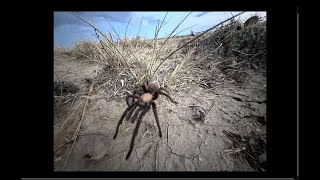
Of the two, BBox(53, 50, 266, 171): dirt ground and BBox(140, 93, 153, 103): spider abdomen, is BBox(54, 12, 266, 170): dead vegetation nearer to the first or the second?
BBox(53, 50, 266, 171): dirt ground

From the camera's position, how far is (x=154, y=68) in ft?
6.57

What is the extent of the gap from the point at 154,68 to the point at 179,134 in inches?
28.3

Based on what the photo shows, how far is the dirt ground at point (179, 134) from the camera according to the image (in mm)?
1340

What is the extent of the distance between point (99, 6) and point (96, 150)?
928 mm

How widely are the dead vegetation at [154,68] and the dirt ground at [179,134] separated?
20 millimetres

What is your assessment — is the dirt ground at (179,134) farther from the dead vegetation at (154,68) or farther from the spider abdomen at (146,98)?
the spider abdomen at (146,98)

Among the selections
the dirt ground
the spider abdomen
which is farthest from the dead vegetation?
the spider abdomen

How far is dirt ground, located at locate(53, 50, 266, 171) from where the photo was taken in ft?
4.40

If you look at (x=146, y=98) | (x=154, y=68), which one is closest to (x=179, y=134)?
(x=146, y=98)

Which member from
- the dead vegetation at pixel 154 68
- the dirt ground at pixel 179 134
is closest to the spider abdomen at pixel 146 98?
the dirt ground at pixel 179 134

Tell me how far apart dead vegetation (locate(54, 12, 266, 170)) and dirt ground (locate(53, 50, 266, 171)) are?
0.02 m
